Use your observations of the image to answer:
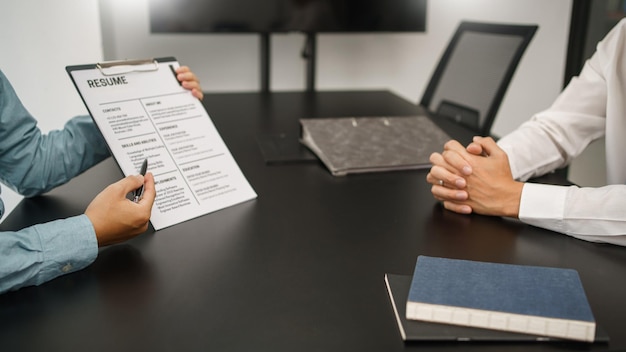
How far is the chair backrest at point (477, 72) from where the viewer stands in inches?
74.7

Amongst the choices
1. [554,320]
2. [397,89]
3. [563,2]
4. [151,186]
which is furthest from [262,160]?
[563,2]

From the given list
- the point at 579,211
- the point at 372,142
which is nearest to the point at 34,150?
the point at 372,142

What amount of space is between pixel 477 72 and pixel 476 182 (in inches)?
42.3

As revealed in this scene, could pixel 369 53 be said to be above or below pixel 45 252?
below

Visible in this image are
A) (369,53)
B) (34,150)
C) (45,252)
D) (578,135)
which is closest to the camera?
(45,252)

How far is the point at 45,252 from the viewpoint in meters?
0.80

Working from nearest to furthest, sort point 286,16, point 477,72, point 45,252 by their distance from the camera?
1. point 45,252
2. point 477,72
3. point 286,16

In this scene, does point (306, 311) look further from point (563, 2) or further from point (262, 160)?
point (563, 2)

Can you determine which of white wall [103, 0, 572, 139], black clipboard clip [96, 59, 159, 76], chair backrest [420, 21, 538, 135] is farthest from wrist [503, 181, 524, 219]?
white wall [103, 0, 572, 139]

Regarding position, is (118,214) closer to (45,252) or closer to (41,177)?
(45,252)

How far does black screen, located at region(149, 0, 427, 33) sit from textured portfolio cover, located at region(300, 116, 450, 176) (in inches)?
59.5

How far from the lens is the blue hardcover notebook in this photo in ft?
2.18

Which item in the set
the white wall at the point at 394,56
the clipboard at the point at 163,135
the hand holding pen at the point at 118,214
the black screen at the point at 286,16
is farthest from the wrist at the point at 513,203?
the white wall at the point at 394,56

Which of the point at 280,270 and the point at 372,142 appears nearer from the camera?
the point at 280,270
